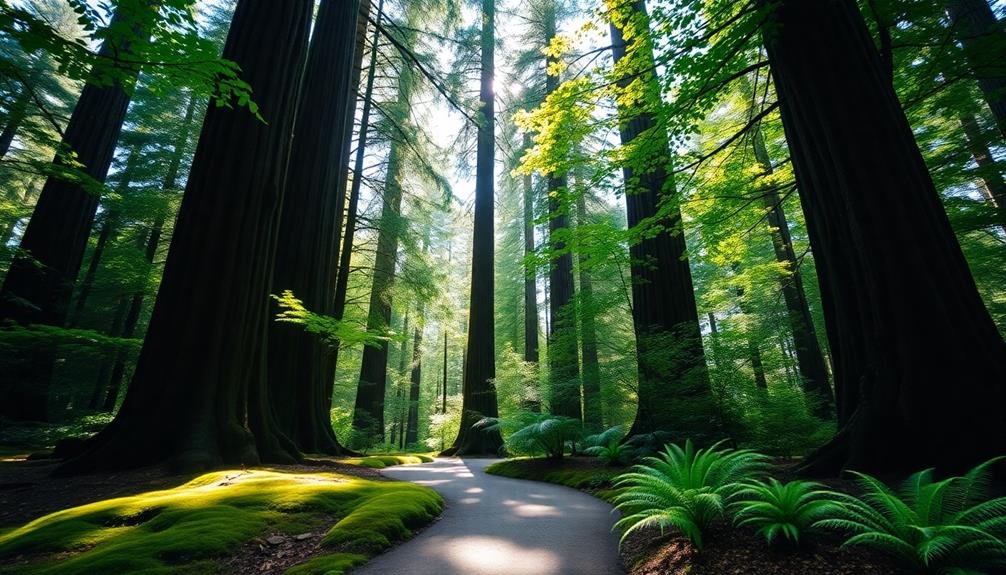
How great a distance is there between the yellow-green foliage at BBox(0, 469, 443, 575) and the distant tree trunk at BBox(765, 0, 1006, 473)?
376cm

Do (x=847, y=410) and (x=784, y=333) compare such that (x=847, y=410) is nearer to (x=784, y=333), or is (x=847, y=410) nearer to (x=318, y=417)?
(x=318, y=417)

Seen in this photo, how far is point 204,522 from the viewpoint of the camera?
261 cm

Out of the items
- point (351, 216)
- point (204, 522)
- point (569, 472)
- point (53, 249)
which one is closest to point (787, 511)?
point (204, 522)

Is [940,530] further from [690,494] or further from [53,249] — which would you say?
[53,249]

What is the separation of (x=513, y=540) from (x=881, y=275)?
3.75 meters

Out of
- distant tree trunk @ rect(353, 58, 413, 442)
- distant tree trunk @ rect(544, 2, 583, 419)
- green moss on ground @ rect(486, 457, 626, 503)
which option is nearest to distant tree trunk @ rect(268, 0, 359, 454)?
distant tree trunk @ rect(353, 58, 413, 442)

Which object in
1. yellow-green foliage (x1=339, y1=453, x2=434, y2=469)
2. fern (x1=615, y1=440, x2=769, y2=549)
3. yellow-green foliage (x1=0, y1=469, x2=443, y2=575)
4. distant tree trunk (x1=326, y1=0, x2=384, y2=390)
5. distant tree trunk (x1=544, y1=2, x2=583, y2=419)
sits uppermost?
distant tree trunk (x1=326, y1=0, x2=384, y2=390)

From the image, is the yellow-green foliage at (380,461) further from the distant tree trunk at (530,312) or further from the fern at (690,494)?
the fern at (690,494)

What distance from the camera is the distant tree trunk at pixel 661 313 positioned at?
555cm

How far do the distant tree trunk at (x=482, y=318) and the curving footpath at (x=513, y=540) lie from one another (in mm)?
5649

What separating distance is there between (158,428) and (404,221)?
9.78 m

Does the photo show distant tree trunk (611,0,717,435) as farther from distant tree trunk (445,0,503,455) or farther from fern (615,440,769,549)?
distant tree trunk (445,0,503,455)

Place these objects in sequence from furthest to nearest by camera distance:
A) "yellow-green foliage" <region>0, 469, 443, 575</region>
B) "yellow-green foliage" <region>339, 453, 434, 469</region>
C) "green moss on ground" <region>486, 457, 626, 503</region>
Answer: "yellow-green foliage" <region>339, 453, 434, 469</region> → "green moss on ground" <region>486, 457, 626, 503</region> → "yellow-green foliage" <region>0, 469, 443, 575</region>

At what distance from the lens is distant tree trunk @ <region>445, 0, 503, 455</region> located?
10875 mm
